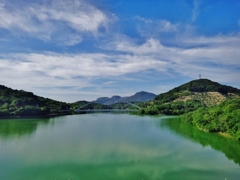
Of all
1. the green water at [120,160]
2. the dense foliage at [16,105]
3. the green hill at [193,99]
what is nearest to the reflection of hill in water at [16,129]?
the green water at [120,160]

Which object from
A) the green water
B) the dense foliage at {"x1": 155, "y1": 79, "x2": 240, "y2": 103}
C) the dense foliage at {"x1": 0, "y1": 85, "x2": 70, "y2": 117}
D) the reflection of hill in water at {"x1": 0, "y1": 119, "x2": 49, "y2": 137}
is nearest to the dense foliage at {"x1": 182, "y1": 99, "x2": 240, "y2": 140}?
the green water

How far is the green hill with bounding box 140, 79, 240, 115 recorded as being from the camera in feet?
193

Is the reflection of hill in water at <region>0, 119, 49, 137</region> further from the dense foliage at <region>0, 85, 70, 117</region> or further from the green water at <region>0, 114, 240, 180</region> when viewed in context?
the dense foliage at <region>0, 85, 70, 117</region>

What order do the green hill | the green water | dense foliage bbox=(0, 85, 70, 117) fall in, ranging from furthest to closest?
1. the green hill
2. dense foliage bbox=(0, 85, 70, 117)
3. the green water

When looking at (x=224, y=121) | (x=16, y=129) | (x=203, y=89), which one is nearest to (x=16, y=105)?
(x=16, y=129)

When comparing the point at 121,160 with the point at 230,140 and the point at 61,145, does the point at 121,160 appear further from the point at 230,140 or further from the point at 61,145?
the point at 230,140

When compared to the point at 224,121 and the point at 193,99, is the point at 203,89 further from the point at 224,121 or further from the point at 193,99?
the point at 224,121

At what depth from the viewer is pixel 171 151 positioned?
15.9 meters

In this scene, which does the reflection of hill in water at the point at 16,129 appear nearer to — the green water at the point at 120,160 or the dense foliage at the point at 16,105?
the green water at the point at 120,160

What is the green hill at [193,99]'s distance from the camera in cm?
5894

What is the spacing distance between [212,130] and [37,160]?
16107mm

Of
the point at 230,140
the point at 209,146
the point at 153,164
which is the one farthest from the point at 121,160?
the point at 230,140

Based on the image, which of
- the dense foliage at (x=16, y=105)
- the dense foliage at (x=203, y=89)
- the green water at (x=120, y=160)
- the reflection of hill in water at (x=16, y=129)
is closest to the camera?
the green water at (x=120, y=160)

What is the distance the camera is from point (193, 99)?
74062 mm
